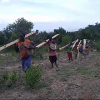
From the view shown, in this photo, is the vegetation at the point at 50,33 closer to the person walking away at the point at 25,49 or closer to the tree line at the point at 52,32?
the tree line at the point at 52,32

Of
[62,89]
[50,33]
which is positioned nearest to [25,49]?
[62,89]

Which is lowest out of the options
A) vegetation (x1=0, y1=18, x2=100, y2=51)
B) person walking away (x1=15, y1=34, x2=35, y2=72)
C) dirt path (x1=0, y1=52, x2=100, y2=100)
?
dirt path (x1=0, y1=52, x2=100, y2=100)

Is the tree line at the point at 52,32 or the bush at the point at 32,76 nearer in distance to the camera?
the bush at the point at 32,76

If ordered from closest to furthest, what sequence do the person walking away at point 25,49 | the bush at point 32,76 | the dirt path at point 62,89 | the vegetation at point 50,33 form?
the dirt path at point 62,89 → the bush at point 32,76 → the person walking away at point 25,49 → the vegetation at point 50,33

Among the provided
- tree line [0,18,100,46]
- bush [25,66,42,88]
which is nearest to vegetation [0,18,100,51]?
tree line [0,18,100,46]

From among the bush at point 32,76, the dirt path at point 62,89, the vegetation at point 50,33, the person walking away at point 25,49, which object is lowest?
the dirt path at point 62,89

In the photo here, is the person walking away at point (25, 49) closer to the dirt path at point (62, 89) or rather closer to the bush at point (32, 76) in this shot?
the dirt path at point (62, 89)

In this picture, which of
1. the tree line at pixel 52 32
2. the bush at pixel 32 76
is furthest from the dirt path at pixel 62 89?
the tree line at pixel 52 32

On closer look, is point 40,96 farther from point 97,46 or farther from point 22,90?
point 97,46

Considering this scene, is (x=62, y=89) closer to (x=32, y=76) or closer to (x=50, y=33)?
(x=32, y=76)

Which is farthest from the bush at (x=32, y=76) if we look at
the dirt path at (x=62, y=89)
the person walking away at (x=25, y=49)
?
the person walking away at (x=25, y=49)

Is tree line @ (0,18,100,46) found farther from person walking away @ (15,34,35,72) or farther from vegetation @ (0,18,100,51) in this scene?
person walking away @ (15,34,35,72)

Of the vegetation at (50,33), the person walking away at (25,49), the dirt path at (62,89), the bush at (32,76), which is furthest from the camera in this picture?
the vegetation at (50,33)

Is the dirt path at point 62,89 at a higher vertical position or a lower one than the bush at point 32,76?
lower
